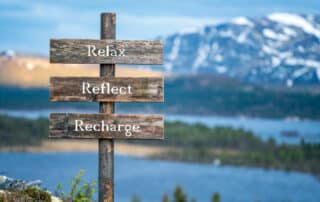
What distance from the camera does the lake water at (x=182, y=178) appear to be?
13325cm

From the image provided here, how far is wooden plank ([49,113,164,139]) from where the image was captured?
1258cm

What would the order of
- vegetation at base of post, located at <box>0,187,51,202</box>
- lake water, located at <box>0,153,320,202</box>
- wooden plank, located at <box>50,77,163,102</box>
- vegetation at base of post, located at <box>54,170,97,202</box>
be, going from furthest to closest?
lake water, located at <box>0,153,320,202</box>
wooden plank, located at <box>50,77,163,102</box>
vegetation at base of post, located at <box>54,170,97,202</box>
vegetation at base of post, located at <box>0,187,51,202</box>

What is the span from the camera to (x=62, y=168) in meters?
166

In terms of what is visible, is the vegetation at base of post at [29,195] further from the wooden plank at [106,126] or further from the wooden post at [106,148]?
the wooden plank at [106,126]

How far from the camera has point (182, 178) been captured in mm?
164000

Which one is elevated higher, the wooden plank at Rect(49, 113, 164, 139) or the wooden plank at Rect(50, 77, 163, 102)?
the wooden plank at Rect(50, 77, 163, 102)

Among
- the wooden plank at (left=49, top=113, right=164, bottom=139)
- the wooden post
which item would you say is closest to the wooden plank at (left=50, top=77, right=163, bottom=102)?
the wooden post

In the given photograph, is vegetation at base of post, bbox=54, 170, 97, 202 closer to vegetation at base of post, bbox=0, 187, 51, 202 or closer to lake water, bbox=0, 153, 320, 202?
vegetation at base of post, bbox=0, 187, 51, 202

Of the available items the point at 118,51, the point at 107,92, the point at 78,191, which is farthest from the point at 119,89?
the point at 78,191

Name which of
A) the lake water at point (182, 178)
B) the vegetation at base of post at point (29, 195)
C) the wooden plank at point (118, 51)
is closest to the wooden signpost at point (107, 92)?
the wooden plank at point (118, 51)

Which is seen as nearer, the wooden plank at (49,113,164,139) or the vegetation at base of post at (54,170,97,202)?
the vegetation at base of post at (54,170,97,202)

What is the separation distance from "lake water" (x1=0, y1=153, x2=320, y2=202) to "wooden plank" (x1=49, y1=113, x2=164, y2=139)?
10074 cm

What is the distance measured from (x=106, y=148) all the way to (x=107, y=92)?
89 cm

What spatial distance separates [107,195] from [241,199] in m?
120
